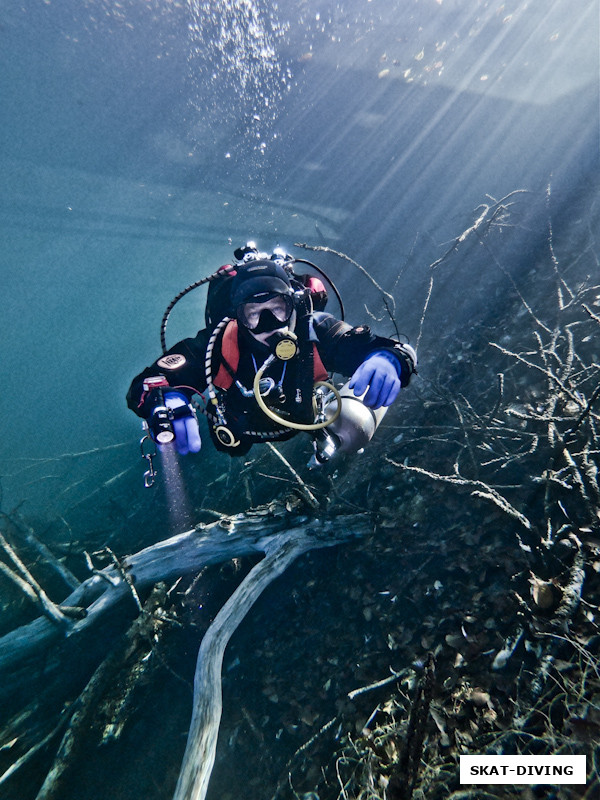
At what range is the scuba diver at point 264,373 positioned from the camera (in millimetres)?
2580

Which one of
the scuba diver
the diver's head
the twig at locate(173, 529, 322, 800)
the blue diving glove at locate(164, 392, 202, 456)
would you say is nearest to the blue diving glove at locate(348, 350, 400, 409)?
the scuba diver

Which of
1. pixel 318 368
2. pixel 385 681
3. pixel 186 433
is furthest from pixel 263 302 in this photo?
pixel 385 681

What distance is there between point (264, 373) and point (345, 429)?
2.71 ft

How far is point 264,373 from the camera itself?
2594mm

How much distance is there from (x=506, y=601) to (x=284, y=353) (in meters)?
2.58

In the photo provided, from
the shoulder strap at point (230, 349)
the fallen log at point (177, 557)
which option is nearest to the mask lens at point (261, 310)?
the shoulder strap at point (230, 349)

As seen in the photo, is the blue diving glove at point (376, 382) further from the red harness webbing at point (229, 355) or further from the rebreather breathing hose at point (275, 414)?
the red harness webbing at point (229, 355)

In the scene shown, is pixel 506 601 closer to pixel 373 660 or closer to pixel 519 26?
pixel 373 660

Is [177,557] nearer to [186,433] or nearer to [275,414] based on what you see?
[186,433]

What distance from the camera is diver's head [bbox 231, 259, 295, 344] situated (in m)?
2.54

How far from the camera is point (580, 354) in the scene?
13.5ft

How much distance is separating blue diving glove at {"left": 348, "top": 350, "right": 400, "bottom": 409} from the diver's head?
693mm

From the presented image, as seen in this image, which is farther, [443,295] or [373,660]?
[443,295]

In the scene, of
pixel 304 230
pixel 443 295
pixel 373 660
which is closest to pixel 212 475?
pixel 373 660
